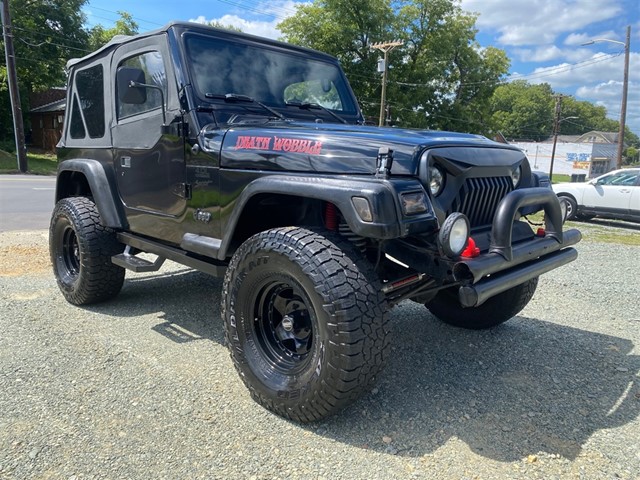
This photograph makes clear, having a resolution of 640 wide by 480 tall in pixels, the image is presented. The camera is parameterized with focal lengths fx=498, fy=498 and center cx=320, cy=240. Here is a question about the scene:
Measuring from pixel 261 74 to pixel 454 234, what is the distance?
2071 millimetres

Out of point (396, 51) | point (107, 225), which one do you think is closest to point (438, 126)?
point (396, 51)

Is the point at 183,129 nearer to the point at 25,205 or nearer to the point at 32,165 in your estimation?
the point at 25,205

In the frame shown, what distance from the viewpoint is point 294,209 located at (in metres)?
3.18

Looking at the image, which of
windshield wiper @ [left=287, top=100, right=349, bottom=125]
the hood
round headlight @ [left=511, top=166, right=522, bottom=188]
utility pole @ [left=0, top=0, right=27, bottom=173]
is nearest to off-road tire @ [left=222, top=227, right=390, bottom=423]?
the hood

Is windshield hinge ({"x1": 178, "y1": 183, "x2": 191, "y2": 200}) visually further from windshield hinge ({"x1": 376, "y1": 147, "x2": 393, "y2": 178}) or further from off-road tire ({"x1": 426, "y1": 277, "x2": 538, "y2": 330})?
off-road tire ({"x1": 426, "y1": 277, "x2": 538, "y2": 330})

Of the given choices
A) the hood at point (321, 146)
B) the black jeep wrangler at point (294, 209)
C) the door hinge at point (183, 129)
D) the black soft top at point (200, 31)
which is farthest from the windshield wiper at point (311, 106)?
the door hinge at point (183, 129)

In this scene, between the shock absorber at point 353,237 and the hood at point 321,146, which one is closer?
the hood at point 321,146

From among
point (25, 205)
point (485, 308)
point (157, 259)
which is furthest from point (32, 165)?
point (485, 308)

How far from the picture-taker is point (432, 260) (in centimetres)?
252

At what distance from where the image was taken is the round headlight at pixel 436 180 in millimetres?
2574

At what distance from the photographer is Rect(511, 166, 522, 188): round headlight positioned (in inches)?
125

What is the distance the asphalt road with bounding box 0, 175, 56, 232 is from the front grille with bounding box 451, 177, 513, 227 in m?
7.79

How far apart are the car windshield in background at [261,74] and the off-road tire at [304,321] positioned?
4.45ft

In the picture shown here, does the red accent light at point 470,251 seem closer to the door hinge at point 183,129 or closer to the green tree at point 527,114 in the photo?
the door hinge at point 183,129
